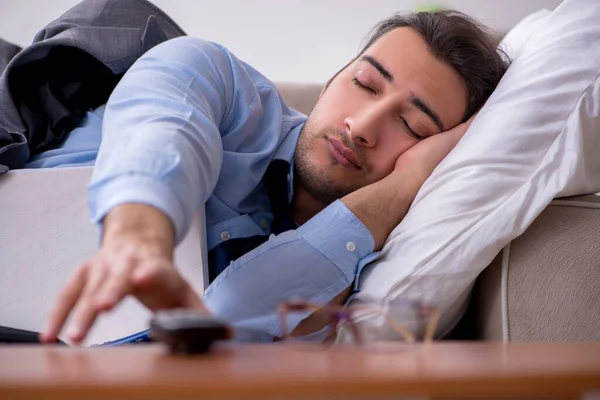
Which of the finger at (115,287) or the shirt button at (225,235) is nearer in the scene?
the finger at (115,287)

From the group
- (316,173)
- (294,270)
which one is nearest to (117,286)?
(294,270)

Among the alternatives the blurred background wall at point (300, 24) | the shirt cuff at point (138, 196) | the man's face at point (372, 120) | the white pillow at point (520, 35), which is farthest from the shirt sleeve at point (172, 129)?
the blurred background wall at point (300, 24)

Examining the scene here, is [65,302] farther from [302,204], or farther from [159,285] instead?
[302,204]

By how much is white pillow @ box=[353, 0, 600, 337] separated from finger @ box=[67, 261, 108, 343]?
0.51m

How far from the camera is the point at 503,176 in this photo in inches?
39.4

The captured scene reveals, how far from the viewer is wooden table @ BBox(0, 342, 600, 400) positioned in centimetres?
34

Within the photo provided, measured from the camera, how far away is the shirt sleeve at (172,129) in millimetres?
609

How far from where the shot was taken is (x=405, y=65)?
49.4 inches

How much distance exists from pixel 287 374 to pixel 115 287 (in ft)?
0.53

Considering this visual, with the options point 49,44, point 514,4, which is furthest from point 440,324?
point 514,4

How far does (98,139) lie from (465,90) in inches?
25.3

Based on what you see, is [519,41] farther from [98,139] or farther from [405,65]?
[98,139]

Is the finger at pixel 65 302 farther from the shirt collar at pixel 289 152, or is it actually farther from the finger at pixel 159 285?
the shirt collar at pixel 289 152

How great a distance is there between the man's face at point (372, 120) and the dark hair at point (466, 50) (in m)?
0.04
